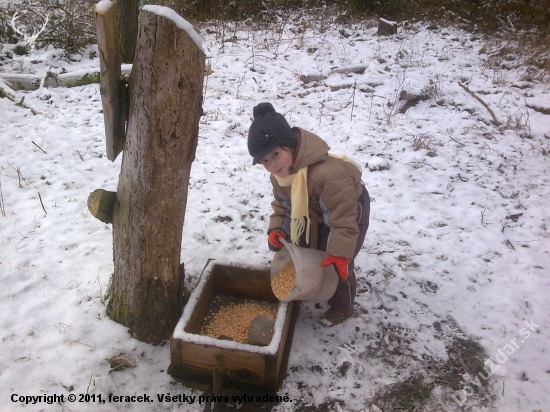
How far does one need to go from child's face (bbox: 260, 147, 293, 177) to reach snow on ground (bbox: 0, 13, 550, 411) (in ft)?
3.79

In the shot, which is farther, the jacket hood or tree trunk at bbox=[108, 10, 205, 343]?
the jacket hood

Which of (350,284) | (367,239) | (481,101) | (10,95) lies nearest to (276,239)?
(350,284)

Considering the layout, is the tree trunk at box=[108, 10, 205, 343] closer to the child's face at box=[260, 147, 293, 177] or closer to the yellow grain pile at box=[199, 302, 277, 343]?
the yellow grain pile at box=[199, 302, 277, 343]

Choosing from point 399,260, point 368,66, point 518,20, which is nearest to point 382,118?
point 368,66

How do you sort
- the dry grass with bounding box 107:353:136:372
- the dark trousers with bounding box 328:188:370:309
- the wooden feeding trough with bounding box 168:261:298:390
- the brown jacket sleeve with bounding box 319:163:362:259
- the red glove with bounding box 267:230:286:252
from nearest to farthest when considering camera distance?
the wooden feeding trough with bounding box 168:261:298:390 → the brown jacket sleeve with bounding box 319:163:362:259 → the dry grass with bounding box 107:353:136:372 → the dark trousers with bounding box 328:188:370:309 → the red glove with bounding box 267:230:286:252

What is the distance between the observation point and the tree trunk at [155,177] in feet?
6.64

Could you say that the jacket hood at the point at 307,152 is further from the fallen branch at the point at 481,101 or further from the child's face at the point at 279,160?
the fallen branch at the point at 481,101

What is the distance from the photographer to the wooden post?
1.91 metres

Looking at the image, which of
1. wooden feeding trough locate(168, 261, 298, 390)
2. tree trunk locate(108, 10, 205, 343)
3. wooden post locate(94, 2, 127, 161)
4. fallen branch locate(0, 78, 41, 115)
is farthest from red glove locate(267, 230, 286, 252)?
fallen branch locate(0, 78, 41, 115)

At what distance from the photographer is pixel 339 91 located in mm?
6438

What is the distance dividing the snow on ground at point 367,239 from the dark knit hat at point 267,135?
1.31 metres

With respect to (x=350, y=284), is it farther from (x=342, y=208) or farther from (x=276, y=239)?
(x=342, y=208)

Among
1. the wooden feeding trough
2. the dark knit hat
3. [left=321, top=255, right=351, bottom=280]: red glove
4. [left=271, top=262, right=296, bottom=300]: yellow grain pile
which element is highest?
the dark knit hat

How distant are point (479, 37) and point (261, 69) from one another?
4609 mm
